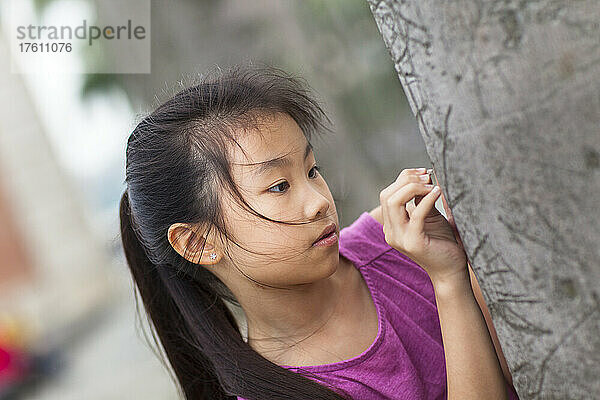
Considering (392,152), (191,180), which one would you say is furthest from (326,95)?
(191,180)

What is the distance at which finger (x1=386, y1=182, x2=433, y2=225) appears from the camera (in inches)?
31.2

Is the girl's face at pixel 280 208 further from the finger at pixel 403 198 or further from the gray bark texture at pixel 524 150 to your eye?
the gray bark texture at pixel 524 150

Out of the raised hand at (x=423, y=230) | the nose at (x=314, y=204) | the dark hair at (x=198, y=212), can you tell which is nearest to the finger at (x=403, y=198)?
the raised hand at (x=423, y=230)

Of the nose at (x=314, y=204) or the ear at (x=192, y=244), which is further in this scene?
the ear at (x=192, y=244)

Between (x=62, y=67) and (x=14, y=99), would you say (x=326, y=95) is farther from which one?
(x=14, y=99)

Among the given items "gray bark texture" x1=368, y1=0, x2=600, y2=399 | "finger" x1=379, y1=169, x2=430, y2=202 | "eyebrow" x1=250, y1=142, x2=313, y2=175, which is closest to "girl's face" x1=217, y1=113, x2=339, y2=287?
"eyebrow" x1=250, y1=142, x2=313, y2=175

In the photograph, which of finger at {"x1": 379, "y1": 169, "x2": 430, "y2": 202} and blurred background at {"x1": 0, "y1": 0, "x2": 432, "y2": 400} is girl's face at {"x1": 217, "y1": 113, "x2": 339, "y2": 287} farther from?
blurred background at {"x1": 0, "y1": 0, "x2": 432, "y2": 400}

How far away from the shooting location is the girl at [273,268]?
91cm

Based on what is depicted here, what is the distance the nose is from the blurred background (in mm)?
395

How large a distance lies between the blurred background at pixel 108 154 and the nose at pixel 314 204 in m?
0.40

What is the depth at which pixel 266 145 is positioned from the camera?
3.05 ft

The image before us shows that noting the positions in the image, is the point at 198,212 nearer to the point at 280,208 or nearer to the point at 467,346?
the point at 280,208

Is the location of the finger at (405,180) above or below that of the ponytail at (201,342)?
above

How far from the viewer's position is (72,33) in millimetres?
2359
